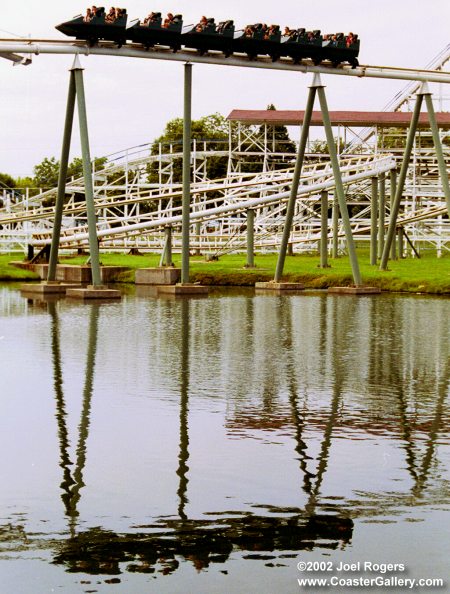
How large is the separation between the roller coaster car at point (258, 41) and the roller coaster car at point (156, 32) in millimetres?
2061

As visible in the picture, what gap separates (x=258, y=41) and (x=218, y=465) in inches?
1039

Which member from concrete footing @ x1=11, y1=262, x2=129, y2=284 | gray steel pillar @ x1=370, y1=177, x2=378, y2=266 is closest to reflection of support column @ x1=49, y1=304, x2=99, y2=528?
concrete footing @ x1=11, y1=262, x2=129, y2=284

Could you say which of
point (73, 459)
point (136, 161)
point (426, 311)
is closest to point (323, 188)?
point (426, 311)

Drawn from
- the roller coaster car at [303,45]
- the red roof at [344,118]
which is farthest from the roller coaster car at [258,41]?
the red roof at [344,118]

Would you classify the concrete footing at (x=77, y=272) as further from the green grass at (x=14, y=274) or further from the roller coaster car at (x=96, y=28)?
the roller coaster car at (x=96, y=28)

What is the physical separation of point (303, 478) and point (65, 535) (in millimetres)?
2407

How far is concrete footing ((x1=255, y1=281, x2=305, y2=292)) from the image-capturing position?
38.6m

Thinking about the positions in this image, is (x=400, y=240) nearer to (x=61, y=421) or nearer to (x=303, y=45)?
(x=303, y=45)

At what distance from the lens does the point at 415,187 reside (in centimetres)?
6812

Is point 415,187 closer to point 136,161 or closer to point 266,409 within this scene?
point 136,161

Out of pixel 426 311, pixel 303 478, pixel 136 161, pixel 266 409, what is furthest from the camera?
pixel 136 161

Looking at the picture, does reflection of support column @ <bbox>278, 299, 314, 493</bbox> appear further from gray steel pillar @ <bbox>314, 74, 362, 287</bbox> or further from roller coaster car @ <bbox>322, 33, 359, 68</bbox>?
roller coaster car @ <bbox>322, 33, 359, 68</bbox>

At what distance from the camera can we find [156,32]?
33.8m

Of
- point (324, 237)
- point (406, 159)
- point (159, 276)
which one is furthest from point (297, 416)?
point (324, 237)
